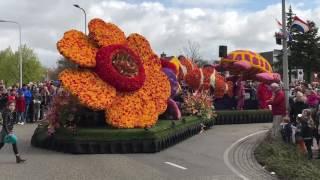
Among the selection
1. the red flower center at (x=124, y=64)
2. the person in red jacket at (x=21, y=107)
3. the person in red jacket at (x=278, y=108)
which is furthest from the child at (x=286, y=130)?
the person in red jacket at (x=21, y=107)

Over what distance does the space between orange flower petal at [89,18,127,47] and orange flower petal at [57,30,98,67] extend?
0.85 feet

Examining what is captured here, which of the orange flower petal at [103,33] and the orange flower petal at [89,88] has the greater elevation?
the orange flower petal at [103,33]

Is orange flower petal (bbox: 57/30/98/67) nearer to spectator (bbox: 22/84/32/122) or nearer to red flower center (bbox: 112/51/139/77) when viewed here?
red flower center (bbox: 112/51/139/77)

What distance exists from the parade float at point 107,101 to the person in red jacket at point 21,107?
26.2 feet

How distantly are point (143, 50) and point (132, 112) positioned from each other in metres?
3.06

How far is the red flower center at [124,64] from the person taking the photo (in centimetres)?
1725

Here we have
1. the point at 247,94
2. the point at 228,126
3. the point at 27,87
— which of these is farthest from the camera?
the point at 247,94

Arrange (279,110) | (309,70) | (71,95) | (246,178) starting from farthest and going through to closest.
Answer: (309,70) → (279,110) → (71,95) → (246,178)

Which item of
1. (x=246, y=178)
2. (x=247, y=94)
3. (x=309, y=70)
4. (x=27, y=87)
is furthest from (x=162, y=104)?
(x=309, y=70)

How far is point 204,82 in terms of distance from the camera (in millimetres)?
27312

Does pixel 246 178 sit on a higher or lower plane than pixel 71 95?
lower

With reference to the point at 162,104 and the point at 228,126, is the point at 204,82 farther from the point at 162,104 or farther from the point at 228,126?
the point at 162,104

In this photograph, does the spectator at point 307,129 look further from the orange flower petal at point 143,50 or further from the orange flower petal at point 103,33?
the orange flower petal at point 103,33

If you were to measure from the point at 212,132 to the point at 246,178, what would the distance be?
1018 centimetres
